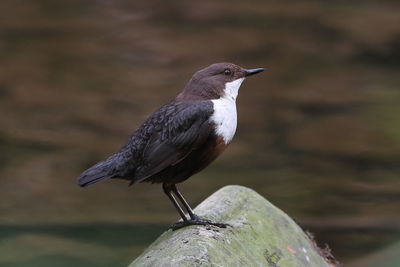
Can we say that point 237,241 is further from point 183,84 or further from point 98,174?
point 183,84

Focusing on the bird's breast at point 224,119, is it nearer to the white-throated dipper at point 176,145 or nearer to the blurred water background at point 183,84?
the white-throated dipper at point 176,145

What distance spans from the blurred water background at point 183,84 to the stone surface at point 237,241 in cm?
316

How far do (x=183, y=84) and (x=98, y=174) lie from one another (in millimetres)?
3986

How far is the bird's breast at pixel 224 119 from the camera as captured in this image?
3215 millimetres

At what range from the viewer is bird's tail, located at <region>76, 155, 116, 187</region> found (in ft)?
10.6

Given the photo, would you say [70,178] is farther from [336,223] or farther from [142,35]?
[336,223]

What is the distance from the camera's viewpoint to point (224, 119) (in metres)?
3.24

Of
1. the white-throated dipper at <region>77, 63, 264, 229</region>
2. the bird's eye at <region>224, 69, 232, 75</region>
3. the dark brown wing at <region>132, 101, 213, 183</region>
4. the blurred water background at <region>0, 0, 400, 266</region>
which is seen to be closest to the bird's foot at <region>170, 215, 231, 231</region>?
the white-throated dipper at <region>77, 63, 264, 229</region>

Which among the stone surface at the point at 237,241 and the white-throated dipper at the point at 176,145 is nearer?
the stone surface at the point at 237,241

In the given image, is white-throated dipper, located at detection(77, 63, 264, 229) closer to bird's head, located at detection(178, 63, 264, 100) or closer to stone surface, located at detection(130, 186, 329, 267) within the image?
bird's head, located at detection(178, 63, 264, 100)

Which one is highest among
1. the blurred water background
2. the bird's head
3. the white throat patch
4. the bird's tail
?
the bird's head

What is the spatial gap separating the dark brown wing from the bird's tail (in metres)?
0.12

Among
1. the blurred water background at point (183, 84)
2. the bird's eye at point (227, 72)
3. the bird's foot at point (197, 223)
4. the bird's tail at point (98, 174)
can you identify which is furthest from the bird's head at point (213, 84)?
the blurred water background at point (183, 84)

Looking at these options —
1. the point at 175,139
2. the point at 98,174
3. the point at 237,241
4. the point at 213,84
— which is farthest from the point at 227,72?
the point at 237,241
